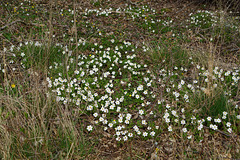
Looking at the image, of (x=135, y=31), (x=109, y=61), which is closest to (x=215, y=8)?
(x=135, y=31)

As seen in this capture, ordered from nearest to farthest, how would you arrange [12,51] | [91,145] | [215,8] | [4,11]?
1. [91,145]
2. [12,51]
3. [4,11]
4. [215,8]

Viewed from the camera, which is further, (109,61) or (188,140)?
(109,61)

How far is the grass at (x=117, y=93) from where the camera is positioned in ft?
10.1

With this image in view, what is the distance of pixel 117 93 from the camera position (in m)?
4.21

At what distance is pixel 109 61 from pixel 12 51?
2.14m

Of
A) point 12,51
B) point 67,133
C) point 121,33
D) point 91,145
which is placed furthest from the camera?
point 121,33

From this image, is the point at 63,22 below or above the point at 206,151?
above

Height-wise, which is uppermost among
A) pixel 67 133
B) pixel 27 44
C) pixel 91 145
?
pixel 27 44

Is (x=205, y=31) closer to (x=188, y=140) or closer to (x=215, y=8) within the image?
(x=215, y=8)

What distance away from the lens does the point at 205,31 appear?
617 cm

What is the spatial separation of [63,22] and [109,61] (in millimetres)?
2258

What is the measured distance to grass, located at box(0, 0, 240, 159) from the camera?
3.09 m

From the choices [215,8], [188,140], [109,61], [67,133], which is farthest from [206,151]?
[215,8]

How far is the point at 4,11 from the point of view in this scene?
640cm
